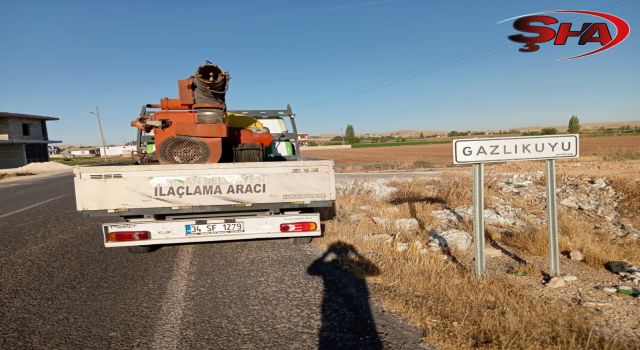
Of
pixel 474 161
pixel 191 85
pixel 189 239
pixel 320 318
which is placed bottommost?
pixel 320 318

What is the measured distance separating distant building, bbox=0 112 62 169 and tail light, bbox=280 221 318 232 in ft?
149

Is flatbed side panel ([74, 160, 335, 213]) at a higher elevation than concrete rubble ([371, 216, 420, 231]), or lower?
higher

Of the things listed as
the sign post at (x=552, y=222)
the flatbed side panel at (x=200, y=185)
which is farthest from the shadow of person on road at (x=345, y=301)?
the sign post at (x=552, y=222)

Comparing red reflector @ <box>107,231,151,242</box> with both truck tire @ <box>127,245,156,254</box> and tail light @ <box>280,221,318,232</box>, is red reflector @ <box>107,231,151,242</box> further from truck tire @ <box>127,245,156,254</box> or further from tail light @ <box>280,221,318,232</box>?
tail light @ <box>280,221,318,232</box>

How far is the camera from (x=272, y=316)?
117 inches

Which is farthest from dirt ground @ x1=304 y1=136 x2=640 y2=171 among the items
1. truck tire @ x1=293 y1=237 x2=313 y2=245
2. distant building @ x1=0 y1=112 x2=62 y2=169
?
distant building @ x1=0 y1=112 x2=62 y2=169

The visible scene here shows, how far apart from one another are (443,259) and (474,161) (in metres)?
1.37

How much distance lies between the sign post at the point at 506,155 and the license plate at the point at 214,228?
2705 millimetres

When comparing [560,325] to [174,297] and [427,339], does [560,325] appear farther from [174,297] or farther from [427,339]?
[174,297]

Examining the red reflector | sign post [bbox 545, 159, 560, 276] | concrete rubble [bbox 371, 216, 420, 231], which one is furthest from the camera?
concrete rubble [bbox 371, 216, 420, 231]

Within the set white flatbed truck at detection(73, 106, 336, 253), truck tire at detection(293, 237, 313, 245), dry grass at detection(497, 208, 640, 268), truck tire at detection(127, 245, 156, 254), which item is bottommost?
dry grass at detection(497, 208, 640, 268)

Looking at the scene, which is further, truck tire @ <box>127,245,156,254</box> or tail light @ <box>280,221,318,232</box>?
truck tire @ <box>127,245,156,254</box>

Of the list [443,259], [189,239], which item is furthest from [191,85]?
[443,259]

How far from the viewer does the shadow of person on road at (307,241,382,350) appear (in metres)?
2.55
